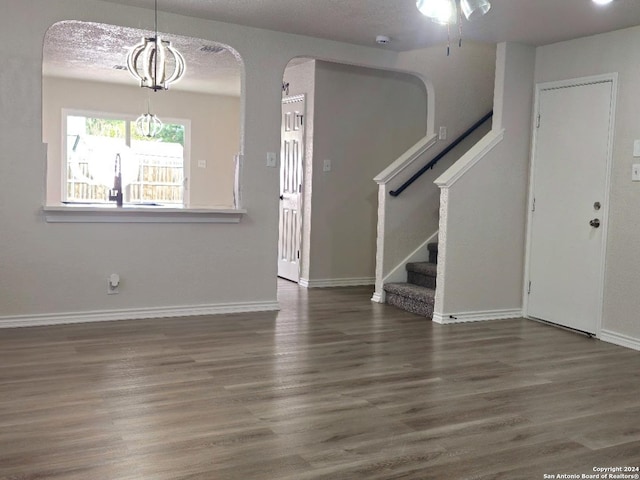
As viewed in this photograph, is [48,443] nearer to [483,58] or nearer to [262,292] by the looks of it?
[262,292]

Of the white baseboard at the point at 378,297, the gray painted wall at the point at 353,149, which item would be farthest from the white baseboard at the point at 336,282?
the white baseboard at the point at 378,297

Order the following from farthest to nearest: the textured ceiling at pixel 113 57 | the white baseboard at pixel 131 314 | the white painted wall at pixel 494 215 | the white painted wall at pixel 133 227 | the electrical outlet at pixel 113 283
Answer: the textured ceiling at pixel 113 57 < the white painted wall at pixel 494 215 < the electrical outlet at pixel 113 283 < the white baseboard at pixel 131 314 < the white painted wall at pixel 133 227

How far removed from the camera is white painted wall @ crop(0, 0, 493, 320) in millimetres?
4375

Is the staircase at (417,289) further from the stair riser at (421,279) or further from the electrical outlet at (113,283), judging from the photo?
the electrical outlet at (113,283)

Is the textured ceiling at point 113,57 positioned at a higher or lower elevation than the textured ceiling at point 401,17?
higher

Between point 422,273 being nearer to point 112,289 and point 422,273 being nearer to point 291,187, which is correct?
point 291,187

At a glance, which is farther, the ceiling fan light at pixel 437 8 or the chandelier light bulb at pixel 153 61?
the chandelier light bulb at pixel 153 61

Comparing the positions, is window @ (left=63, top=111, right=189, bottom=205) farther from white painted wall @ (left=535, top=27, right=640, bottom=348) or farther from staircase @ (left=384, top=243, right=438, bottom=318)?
white painted wall @ (left=535, top=27, right=640, bottom=348)

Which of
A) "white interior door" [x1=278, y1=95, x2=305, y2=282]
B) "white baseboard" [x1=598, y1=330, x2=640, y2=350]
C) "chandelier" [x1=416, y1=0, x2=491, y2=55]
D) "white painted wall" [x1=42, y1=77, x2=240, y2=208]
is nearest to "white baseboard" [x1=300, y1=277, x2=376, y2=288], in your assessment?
"white interior door" [x1=278, y1=95, x2=305, y2=282]

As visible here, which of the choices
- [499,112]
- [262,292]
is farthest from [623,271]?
[262,292]

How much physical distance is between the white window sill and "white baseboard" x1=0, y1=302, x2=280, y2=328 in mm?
679

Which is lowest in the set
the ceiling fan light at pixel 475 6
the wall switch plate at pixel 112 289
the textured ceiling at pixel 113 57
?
the wall switch plate at pixel 112 289

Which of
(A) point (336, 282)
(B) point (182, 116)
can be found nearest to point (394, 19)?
(A) point (336, 282)

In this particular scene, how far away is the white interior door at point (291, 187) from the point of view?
6887 millimetres
